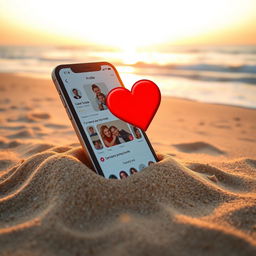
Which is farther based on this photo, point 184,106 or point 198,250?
point 184,106

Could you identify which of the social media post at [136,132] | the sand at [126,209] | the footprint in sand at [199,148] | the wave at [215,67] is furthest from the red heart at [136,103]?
the wave at [215,67]

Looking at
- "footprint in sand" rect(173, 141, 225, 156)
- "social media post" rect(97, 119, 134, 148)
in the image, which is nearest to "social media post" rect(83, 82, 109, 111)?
"social media post" rect(97, 119, 134, 148)

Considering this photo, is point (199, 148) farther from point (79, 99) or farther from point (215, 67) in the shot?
point (215, 67)

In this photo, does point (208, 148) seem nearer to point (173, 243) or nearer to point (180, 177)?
point (180, 177)

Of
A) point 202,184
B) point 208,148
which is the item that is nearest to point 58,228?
point 202,184

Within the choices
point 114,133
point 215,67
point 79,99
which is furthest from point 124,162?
point 215,67

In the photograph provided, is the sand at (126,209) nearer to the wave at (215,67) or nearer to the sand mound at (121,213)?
the sand mound at (121,213)

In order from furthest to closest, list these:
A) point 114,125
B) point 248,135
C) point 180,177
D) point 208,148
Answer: point 248,135
point 208,148
point 114,125
point 180,177
